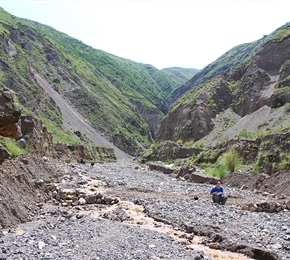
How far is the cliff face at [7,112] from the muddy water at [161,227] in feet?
15.4

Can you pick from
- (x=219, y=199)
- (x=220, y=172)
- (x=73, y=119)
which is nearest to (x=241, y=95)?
(x=220, y=172)

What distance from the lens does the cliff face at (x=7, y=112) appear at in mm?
12732

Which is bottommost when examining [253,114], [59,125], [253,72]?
[59,125]

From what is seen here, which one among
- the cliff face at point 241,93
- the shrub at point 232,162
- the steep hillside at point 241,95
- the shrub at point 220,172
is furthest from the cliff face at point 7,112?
the cliff face at point 241,93

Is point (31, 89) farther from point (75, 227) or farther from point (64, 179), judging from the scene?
point (75, 227)

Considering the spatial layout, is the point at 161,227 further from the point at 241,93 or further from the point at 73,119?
the point at 73,119

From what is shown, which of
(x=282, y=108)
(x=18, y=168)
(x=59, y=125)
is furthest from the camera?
(x=59, y=125)

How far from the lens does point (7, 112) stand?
12805 millimetres

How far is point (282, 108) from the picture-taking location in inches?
2082

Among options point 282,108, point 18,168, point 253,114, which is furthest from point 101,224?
point 253,114

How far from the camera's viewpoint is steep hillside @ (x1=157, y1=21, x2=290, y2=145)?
61.1 meters

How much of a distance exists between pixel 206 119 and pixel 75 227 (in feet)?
196

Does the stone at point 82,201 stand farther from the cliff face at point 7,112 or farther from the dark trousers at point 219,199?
the dark trousers at point 219,199

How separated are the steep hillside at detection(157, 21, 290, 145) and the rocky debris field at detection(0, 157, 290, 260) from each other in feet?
138
